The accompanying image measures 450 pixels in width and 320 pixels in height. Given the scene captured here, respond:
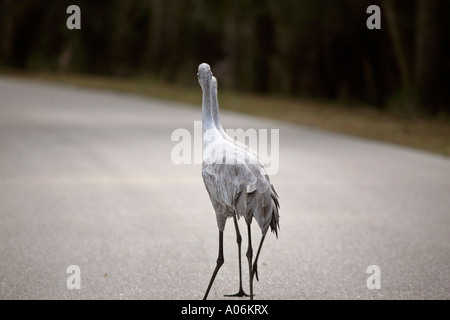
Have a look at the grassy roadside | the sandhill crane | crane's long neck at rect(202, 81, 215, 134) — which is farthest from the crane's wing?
the grassy roadside

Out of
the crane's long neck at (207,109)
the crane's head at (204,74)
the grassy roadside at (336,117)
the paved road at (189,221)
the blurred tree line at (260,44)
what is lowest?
the paved road at (189,221)

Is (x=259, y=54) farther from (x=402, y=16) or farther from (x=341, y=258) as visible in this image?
(x=341, y=258)

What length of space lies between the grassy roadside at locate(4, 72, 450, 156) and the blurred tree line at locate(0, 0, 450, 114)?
2.15 m

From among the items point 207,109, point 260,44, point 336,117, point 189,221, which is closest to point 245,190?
point 207,109

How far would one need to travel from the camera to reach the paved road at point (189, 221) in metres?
5.73

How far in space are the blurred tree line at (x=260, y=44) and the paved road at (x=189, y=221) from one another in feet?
28.8

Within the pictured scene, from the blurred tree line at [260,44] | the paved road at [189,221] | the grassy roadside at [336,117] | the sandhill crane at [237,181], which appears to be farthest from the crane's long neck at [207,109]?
the blurred tree line at [260,44]

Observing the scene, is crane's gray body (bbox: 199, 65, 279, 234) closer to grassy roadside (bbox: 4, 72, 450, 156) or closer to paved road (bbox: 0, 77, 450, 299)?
paved road (bbox: 0, 77, 450, 299)

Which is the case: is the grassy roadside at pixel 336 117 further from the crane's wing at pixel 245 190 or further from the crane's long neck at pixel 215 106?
the crane's wing at pixel 245 190

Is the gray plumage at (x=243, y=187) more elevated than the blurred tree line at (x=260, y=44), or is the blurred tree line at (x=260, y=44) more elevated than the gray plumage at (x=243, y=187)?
the blurred tree line at (x=260, y=44)

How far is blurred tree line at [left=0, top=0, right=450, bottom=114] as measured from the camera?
22.3 m

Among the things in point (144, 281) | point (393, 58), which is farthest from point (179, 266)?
point (393, 58)

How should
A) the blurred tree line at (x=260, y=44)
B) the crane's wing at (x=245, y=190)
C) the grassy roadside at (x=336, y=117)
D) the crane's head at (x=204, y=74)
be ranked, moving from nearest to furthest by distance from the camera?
the crane's wing at (x=245, y=190)
the crane's head at (x=204, y=74)
the grassy roadside at (x=336, y=117)
the blurred tree line at (x=260, y=44)

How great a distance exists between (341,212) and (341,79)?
20913mm
